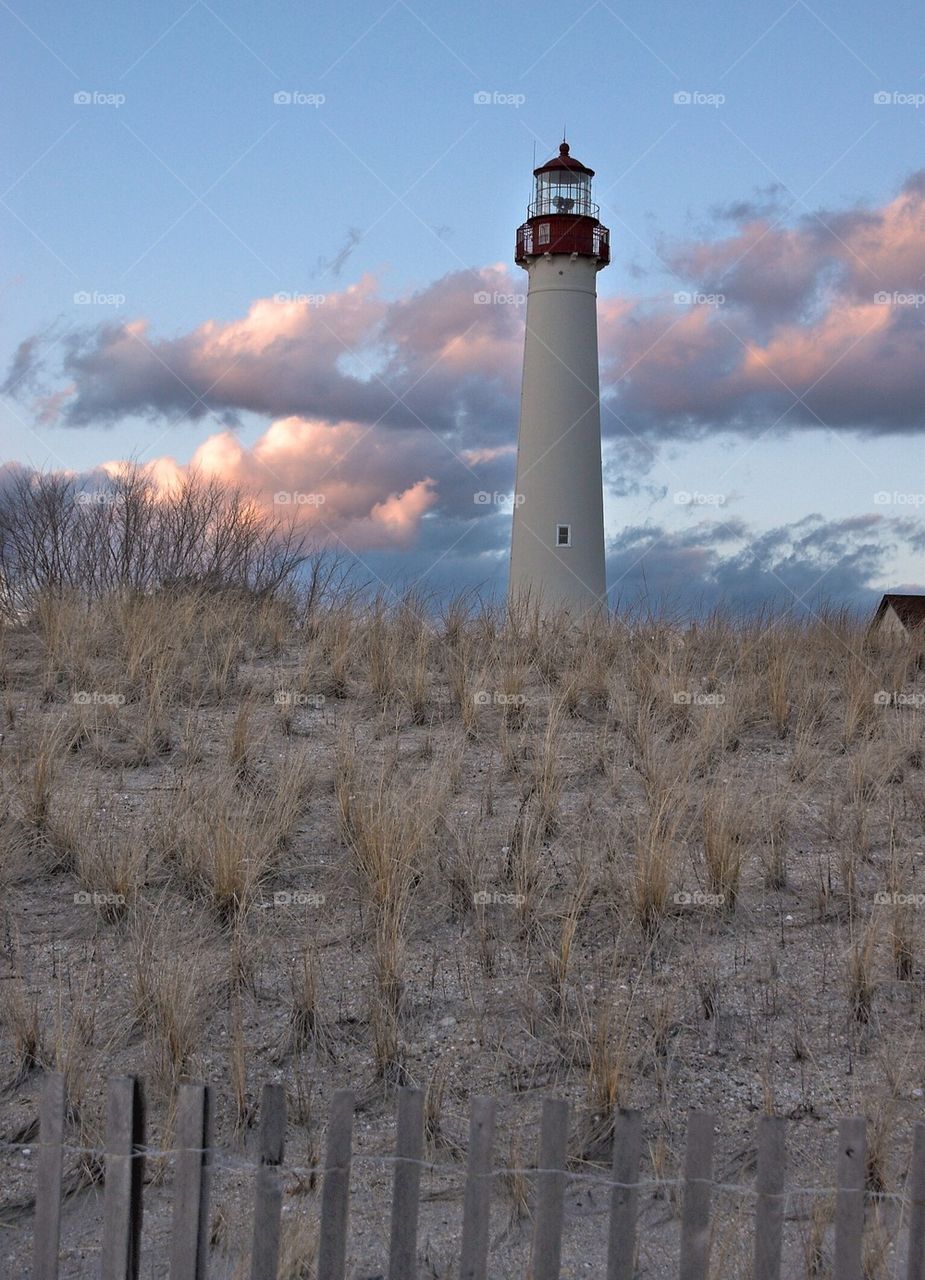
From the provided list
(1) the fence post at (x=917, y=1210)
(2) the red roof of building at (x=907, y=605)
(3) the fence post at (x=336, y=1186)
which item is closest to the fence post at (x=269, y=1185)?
(3) the fence post at (x=336, y=1186)

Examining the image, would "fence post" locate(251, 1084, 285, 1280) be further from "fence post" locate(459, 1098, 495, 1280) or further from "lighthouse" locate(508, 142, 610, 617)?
"lighthouse" locate(508, 142, 610, 617)

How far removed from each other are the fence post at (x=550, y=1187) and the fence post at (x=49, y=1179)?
1.25 meters

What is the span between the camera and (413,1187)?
10.2 ft

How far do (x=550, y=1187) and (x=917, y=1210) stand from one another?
94cm

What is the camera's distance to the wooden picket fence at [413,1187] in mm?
2984

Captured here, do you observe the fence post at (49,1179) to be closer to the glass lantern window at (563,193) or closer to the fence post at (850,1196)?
the fence post at (850,1196)

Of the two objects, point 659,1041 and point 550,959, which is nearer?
point 659,1041

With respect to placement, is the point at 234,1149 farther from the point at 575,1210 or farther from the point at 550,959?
the point at 550,959

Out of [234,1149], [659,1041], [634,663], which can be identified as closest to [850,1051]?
[659,1041]

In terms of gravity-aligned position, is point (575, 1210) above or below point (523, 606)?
below

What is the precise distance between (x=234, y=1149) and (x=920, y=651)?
27.4ft

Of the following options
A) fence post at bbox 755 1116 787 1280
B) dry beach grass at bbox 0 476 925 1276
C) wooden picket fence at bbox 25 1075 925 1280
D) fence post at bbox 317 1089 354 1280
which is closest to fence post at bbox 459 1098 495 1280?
wooden picket fence at bbox 25 1075 925 1280

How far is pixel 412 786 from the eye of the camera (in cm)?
712

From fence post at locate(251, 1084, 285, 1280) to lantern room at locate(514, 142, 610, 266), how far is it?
2009cm
